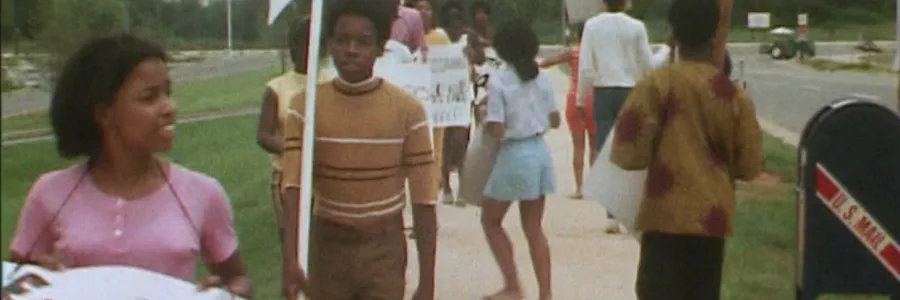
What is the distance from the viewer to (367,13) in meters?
4.51

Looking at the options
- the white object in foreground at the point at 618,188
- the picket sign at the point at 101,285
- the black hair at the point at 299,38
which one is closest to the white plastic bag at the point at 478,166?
the black hair at the point at 299,38

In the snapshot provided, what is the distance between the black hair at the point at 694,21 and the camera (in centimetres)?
516

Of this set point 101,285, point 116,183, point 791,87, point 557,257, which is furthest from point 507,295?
point 791,87

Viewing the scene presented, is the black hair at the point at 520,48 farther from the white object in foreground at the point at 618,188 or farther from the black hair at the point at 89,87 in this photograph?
the black hair at the point at 89,87

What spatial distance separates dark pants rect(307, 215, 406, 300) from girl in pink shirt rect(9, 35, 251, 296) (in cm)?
131

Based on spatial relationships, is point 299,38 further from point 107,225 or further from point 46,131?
point 107,225

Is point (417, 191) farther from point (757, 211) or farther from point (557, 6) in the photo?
point (757, 211)

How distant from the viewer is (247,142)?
13.6 m

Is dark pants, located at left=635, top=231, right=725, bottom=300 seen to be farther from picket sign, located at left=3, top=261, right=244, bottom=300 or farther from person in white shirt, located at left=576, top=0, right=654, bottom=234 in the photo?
person in white shirt, located at left=576, top=0, right=654, bottom=234

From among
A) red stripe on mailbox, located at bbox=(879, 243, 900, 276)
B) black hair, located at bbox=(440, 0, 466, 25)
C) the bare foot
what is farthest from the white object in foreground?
black hair, located at bbox=(440, 0, 466, 25)

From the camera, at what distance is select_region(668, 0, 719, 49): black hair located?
203 inches

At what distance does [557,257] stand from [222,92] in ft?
9.89

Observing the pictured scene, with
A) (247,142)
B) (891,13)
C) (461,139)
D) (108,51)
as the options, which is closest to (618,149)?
(108,51)

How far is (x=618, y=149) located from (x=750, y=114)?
426mm
